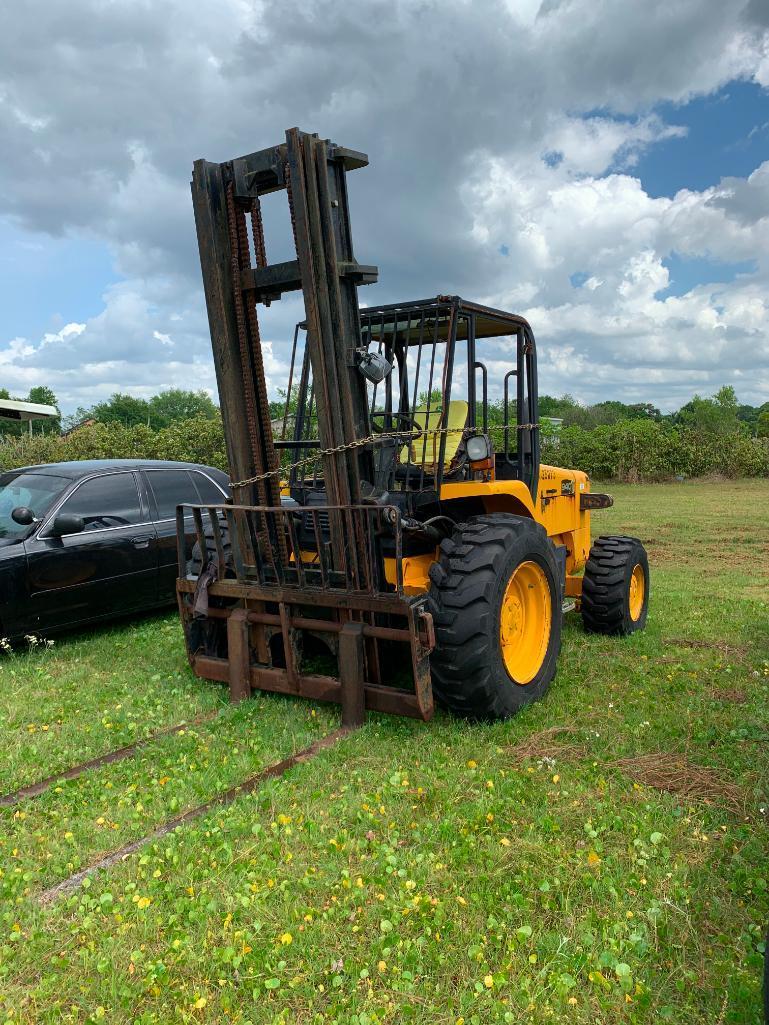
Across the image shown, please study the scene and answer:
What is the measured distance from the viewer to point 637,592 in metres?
7.16

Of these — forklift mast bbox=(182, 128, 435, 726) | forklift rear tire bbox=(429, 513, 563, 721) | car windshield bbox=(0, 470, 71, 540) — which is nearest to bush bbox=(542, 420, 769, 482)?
car windshield bbox=(0, 470, 71, 540)

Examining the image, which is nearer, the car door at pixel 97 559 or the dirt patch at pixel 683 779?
the dirt patch at pixel 683 779

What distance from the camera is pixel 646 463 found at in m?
28.1

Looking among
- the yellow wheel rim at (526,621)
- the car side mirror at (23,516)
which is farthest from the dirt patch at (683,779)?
the car side mirror at (23,516)

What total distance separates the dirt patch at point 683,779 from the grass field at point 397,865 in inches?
0.8

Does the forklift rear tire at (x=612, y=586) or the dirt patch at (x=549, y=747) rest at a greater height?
the forklift rear tire at (x=612, y=586)

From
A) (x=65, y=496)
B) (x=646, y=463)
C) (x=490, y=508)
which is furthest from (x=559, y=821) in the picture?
(x=646, y=463)

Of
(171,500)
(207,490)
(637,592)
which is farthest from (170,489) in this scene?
(637,592)

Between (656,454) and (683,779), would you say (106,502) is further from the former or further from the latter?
(656,454)

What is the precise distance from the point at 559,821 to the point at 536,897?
1.92 feet

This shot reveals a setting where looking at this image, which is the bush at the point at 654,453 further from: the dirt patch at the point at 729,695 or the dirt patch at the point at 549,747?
the dirt patch at the point at 549,747

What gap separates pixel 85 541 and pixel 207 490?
1.79 m

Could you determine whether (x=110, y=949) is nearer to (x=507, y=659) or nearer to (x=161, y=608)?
(x=507, y=659)

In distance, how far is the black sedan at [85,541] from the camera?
6.41 meters
